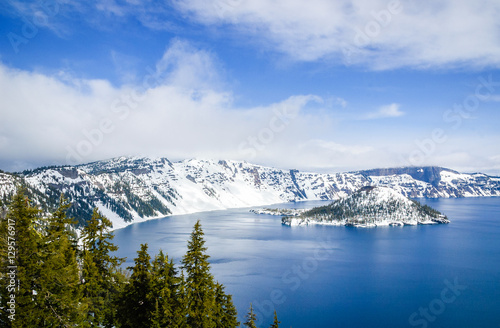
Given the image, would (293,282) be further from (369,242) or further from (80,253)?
(369,242)

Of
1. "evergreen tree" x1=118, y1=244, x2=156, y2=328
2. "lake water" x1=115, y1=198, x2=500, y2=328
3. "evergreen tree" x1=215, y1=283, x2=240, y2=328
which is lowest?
"lake water" x1=115, y1=198, x2=500, y2=328

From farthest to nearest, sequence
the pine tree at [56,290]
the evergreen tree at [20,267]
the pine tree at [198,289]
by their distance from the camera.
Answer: the pine tree at [198,289] → the pine tree at [56,290] → the evergreen tree at [20,267]

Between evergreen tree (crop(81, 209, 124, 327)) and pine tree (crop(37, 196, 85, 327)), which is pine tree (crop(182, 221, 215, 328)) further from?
pine tree (crop(37, 196, 85, 327))

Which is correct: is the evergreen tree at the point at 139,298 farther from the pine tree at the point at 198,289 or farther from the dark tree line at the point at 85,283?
the pine tree at the point at 198,289

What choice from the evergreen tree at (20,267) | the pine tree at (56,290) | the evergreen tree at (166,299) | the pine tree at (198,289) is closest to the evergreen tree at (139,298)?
the evergreen tree at (166,299)

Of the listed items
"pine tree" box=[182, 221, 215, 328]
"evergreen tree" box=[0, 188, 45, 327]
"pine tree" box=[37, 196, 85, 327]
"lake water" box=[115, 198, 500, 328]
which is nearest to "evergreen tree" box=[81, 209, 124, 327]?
"pine tree" box=[182, 221, 215, 328]

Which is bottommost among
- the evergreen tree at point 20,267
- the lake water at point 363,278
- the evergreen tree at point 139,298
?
the lake water at point 363,278
